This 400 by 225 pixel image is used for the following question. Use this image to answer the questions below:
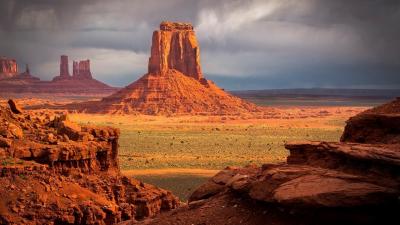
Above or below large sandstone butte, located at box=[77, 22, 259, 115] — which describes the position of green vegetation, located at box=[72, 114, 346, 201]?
below

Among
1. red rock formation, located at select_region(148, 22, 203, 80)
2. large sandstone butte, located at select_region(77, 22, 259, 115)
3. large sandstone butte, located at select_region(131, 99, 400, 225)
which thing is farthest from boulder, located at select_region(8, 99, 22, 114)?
red rock formation, located at select_region(148, 22, 203, 80)

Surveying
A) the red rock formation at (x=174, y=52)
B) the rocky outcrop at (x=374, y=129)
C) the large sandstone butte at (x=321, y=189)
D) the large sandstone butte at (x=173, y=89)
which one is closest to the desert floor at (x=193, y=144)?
the large sandstone butte at (x=173, y=89)

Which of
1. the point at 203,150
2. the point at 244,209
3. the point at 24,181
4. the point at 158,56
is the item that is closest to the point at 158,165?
the point at 203,150

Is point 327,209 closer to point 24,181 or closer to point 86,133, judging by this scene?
point 24,181

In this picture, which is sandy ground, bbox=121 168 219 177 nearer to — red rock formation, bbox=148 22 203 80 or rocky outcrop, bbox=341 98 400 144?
rocky outcrop, bbox=341 98 400 144

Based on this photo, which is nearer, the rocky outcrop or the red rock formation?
the rocky outcrop

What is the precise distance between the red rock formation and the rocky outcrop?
5382 inches

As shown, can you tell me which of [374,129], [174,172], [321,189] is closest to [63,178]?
[374,129]

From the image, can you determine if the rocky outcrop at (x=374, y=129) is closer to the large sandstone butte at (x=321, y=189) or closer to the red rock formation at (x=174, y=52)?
the large sandstone butte at (x=321, y=189)

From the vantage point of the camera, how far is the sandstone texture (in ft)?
55.9

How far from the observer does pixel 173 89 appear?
14525 centimetres

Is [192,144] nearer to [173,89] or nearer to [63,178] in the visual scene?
[63,178]

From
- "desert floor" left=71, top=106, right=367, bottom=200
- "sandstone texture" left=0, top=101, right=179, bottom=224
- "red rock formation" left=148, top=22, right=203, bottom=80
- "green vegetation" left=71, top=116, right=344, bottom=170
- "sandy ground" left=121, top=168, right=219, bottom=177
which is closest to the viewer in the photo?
"sandstone texture" left=0, top=101, right=179, bottom=224

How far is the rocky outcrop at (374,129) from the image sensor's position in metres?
14.5
